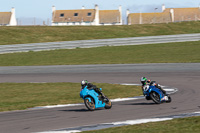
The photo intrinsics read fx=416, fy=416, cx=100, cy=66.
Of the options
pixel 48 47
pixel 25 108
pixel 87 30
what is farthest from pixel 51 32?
pixel 25 108

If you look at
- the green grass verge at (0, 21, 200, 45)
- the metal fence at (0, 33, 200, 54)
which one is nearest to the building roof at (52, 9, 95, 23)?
the green grass verge at (0, 21, 200, 45)

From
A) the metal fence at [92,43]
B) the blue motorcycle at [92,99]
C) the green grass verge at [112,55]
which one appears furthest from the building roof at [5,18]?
the blue motorcycle at [92,99]

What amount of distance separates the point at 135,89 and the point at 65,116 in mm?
8099

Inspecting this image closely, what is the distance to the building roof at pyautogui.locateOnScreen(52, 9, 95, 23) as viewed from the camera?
120250 millimetres

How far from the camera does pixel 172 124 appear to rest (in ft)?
33.6

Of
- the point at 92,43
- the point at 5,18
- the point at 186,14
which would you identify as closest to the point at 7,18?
the point at 5,18

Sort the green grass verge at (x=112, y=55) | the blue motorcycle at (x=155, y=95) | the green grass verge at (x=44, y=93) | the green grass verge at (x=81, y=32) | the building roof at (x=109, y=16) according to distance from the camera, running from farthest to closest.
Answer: the building roof at (x=109, y=16)
the green grass verge at (x=81, y=32)
the green grass verge at (x=112, y=55)
the green grass verge at (x=44, y=93)
the blue motorcycle at (x=155, y=95)

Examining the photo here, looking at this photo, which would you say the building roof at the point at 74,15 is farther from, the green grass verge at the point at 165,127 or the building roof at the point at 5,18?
the green grass verge at the point at 165,127

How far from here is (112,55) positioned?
3794cm

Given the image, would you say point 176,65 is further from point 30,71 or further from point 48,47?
point 48,47

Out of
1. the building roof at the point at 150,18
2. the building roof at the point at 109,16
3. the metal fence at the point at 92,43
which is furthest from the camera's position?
the building roof at the point at 109,16

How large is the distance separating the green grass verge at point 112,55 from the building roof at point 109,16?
8049 cm

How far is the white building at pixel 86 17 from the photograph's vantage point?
120 m

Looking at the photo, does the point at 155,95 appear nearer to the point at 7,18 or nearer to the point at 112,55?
the point at 112,55
